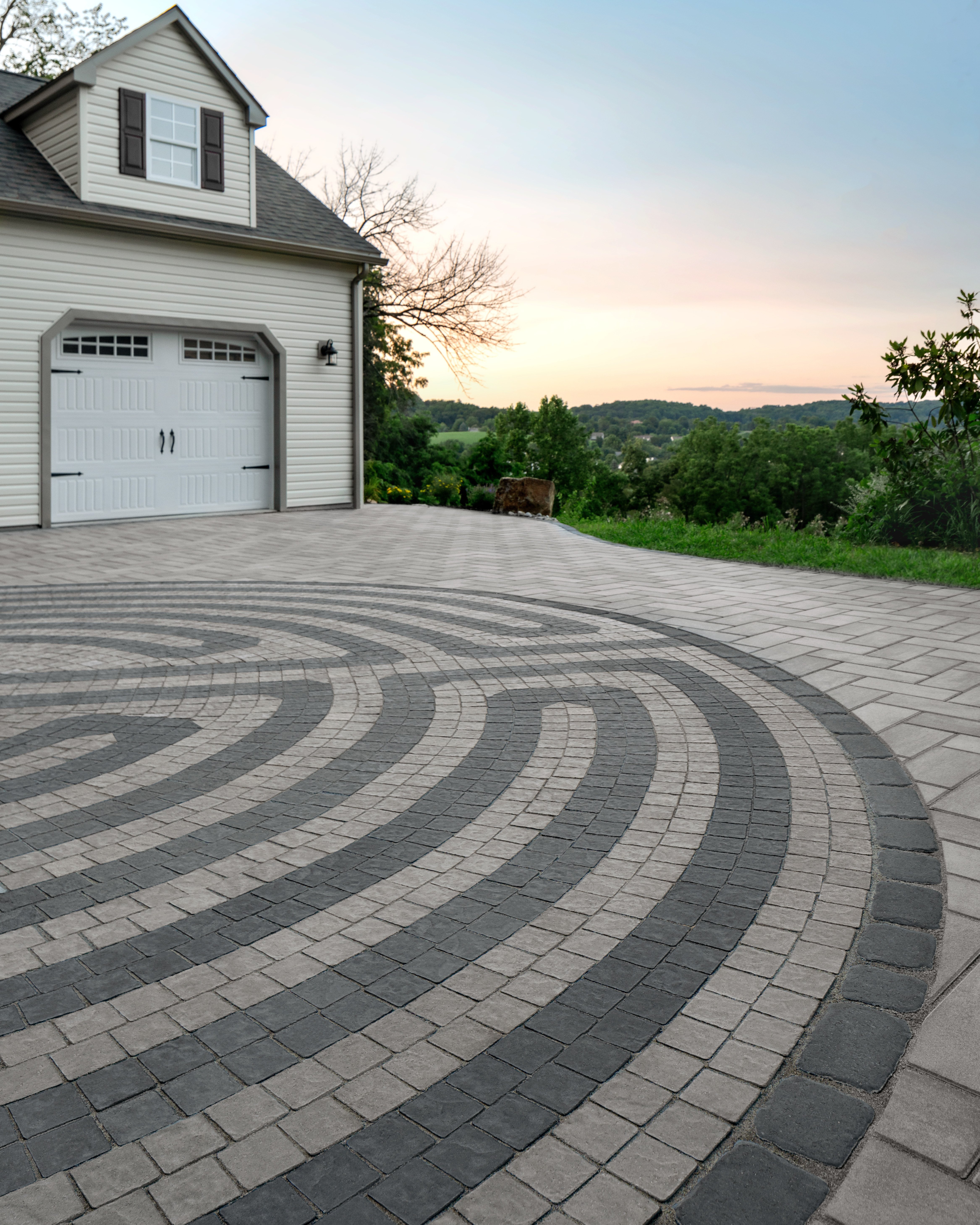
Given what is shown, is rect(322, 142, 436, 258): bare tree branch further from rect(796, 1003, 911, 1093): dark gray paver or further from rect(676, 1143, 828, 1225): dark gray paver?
rect(676, 1143, 828, 1225): dark gray paver

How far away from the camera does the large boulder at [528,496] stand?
56.4 ft

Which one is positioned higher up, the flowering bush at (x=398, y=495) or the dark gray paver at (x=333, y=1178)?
the flowering bush at (x=398, y=495)

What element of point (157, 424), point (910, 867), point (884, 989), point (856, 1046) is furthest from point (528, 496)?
point (856, 1046)

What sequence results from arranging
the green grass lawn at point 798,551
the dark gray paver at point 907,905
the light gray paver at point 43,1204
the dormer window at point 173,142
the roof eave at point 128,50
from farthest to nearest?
the dormer window at point 173,142 → the roof eave at point 128,50 → the green grass lawn at point 798,551 → the dark gray paver at point 907,905 → the light gray paver at point 43,1204

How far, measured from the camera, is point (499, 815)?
368 cm

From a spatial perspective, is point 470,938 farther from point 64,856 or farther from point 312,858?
point 64,856

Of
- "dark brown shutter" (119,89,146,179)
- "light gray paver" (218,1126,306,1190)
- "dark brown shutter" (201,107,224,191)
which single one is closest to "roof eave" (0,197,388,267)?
"dark brown shutter" (119,89,146,179)

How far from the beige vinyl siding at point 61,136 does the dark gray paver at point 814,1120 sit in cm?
1410

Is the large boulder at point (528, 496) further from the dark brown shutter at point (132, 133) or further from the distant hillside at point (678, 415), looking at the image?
the distant hillside at point (678, 415)

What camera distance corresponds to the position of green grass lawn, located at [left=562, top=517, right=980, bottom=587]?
9711mm

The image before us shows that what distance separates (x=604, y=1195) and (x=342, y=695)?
3.71m

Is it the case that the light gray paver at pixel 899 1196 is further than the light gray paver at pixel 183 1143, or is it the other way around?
the light gray paver at pixel 183 1143

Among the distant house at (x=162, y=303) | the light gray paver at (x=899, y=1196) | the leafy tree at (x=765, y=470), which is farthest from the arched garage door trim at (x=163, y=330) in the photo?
the leafy tree at (x=765, y=470)

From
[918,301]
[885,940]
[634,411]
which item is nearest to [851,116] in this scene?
[918,301]
